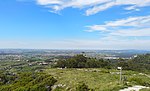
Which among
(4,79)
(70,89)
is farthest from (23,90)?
(4,79)

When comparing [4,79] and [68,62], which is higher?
[68,62]

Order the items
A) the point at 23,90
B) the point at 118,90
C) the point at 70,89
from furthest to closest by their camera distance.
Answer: the point at 23,90, the point at 70,89, the point at 118,90

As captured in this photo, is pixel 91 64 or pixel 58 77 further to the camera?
pixel 91 64

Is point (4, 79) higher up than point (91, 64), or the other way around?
point (91, 64)

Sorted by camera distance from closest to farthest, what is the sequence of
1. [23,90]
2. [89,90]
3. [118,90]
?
1. [118,90]
2. [89,90]
3. [23,90]

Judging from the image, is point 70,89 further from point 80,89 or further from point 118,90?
point 118,90

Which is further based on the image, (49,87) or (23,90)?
(23,90)

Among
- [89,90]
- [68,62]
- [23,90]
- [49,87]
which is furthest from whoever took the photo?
[68,62]

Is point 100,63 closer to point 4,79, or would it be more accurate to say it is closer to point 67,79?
point 4,79

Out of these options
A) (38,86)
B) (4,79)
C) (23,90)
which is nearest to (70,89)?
(38,86)
